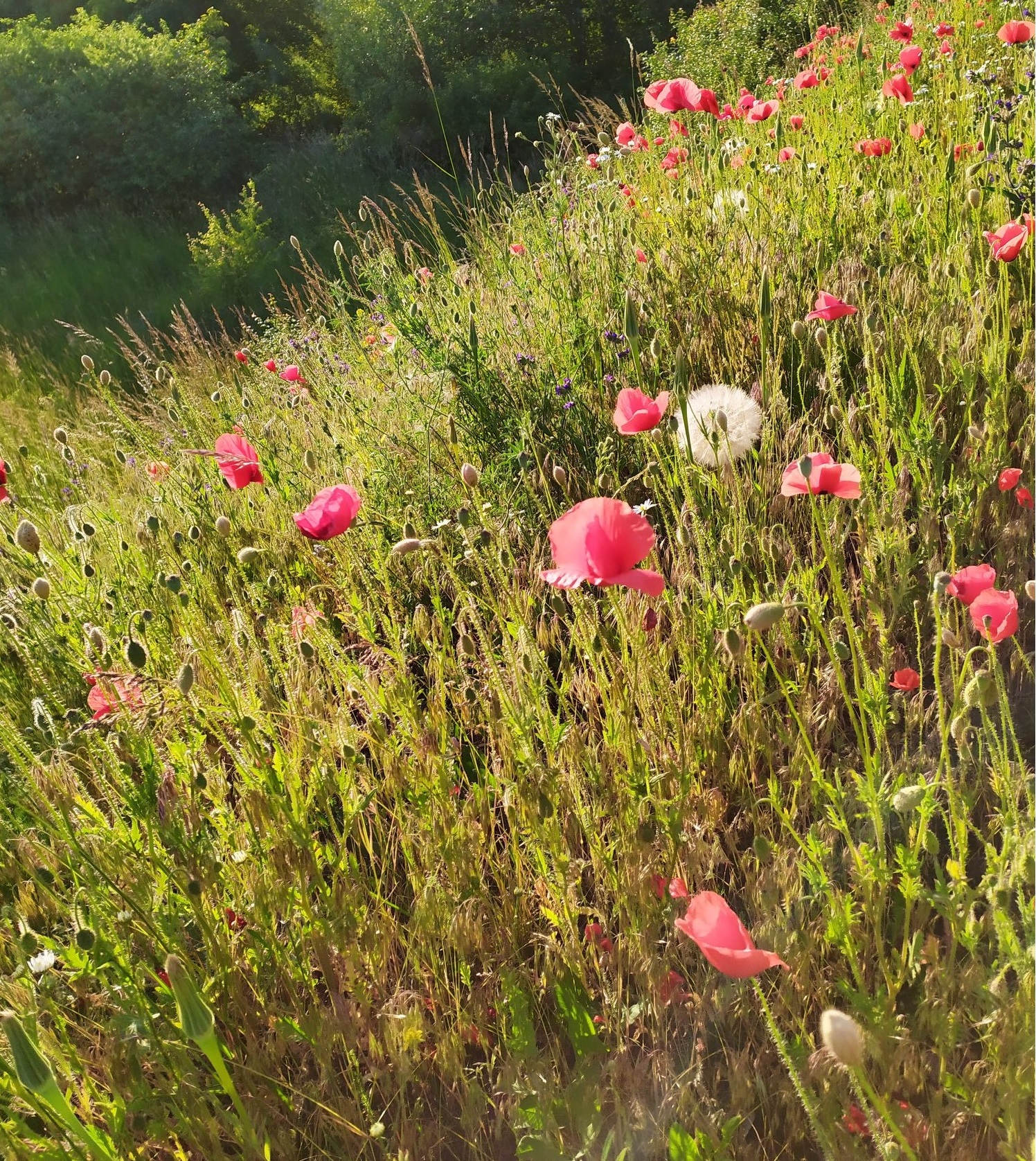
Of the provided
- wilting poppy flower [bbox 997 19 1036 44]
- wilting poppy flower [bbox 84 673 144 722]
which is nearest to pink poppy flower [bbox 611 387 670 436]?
wilting poppy flower [bbox 84 673 144 722]

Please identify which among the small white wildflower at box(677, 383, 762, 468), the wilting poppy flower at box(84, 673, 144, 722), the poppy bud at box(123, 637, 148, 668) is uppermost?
the poppy bud at box(123, 637, 148, 668)

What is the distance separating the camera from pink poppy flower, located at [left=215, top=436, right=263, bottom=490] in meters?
2.01

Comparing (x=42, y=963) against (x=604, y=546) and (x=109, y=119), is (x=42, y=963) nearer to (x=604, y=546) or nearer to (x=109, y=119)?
(x=604, y=546)

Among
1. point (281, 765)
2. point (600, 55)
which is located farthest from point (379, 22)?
point (281, 765)

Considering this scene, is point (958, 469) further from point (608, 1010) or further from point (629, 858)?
point (608, 1010)

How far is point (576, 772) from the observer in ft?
5.09

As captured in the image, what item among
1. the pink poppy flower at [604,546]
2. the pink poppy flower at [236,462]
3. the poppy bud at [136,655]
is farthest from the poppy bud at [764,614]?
Result: the pink poppy flower at [236,462]

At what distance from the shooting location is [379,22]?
515 inches

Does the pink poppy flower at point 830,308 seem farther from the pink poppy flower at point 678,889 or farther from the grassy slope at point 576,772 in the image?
the pink poppy flower at point 678,889

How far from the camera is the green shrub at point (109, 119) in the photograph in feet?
42.2

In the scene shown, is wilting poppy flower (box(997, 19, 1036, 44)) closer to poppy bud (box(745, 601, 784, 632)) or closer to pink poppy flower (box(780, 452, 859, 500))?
pink poppy flower (box(780, 452, 859, 500))

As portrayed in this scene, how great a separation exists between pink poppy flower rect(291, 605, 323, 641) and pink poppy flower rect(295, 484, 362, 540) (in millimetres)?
291

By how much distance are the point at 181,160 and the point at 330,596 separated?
1335cm

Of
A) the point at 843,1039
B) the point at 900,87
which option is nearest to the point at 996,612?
the point at 843,1039
